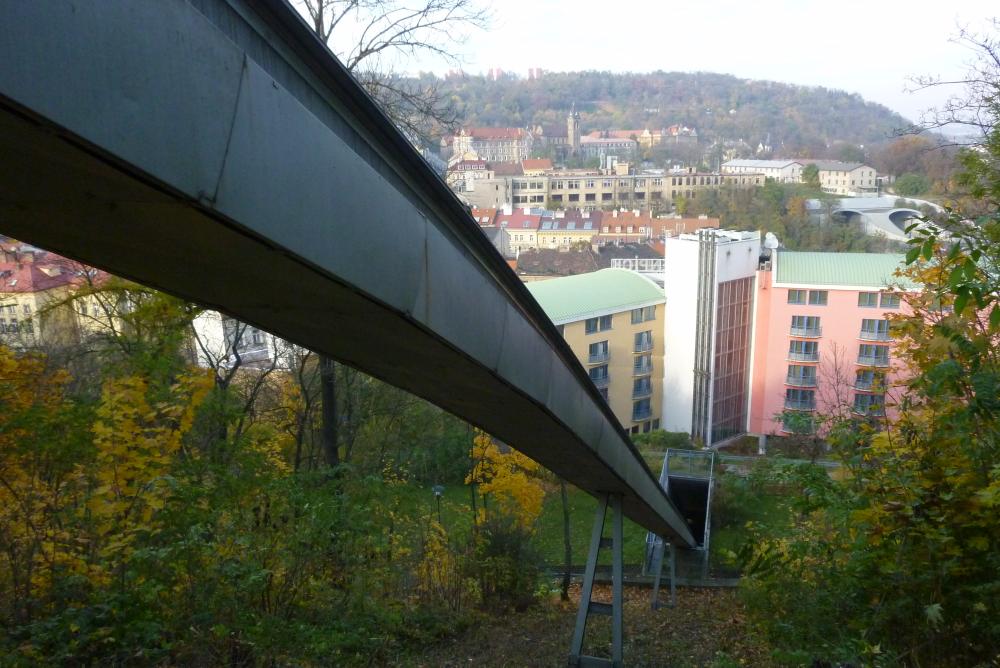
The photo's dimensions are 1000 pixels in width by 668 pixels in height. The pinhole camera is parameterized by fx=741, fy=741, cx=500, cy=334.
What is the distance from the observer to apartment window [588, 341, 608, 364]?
112 feet

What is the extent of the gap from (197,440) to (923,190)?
61175mm

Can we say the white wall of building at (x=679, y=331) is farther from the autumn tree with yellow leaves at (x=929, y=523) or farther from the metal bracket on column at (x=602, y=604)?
the autumn tree with yellow leaves at (x=929, y=523)

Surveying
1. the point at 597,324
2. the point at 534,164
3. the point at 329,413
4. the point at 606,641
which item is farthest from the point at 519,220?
the point at 606,641

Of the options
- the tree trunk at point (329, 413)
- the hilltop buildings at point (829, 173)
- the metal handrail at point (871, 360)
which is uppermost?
the hilltop buildings at point (829, 173)

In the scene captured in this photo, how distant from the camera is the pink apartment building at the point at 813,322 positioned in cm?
3316

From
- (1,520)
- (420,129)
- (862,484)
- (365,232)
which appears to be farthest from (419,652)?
(420,129)

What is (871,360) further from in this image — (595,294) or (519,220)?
(519,220)

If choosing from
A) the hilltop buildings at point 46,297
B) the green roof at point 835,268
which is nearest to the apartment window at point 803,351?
the green roof at point 835,268

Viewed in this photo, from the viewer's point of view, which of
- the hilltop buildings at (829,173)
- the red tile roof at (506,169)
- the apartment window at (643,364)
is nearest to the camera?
the apartment window at (643,364)

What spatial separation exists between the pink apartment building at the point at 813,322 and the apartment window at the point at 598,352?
812cm

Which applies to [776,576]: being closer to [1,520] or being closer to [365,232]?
[365,232]

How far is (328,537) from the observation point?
7102 mm

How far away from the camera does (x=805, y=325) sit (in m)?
34.9

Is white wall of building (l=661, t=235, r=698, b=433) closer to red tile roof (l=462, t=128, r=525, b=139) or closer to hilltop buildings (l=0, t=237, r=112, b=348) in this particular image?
hilltop buildings (l=0, t=237, r=112, b=348)
